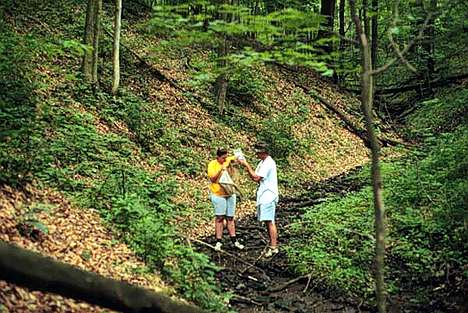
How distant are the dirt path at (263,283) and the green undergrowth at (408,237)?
10.5 inches

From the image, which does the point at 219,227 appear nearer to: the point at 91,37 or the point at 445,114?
the point at 91,37

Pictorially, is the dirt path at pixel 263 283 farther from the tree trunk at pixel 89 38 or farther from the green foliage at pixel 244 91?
the green foliage at pixel 244 91

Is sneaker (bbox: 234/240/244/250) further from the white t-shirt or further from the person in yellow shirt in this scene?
the white t-shirt

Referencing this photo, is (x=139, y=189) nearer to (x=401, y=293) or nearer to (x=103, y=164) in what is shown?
(x=103, y=164)

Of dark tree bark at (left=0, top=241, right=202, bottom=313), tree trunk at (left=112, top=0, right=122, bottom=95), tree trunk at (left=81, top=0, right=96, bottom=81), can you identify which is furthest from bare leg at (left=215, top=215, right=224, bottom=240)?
tree trunk at (left=81, top=0, right=96, bottom=81)

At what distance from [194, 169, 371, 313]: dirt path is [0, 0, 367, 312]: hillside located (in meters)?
0.76

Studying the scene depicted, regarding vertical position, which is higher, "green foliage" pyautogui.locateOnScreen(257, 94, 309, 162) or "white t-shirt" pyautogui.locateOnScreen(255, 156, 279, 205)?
"white t-shirt" pyautogui.locateOnScreen(255, 156, 279, 205)

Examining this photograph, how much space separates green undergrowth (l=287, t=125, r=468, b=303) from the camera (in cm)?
790

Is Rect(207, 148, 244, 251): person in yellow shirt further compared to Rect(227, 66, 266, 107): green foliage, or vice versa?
Rect(227, 66, 266, 107): green foliage

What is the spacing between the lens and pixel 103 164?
1153 cm

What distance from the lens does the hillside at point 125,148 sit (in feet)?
22.0

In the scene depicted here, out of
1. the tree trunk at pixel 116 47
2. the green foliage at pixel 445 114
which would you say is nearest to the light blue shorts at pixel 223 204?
the green foliage at pixel 445 114

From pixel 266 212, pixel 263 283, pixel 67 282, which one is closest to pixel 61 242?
pixel 67 282

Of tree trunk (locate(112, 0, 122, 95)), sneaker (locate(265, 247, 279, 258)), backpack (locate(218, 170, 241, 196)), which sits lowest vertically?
sneaker (locate(265, 247, 279, 258))
